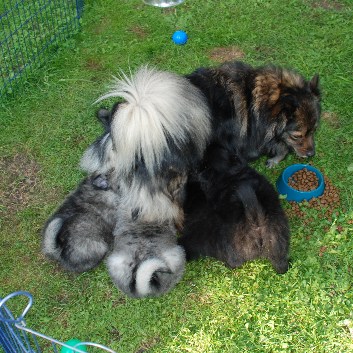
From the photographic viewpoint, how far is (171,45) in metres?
5.75

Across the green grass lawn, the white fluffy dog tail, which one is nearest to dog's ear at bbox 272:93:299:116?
the white fluffy dog tail

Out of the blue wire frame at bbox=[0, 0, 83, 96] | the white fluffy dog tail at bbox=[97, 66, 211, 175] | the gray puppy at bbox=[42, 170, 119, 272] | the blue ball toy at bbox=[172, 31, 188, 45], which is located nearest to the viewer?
the white fluffy dog tail at bbox=[97, 66, 211, 175]

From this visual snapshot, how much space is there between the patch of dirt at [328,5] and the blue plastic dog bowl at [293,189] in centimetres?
289

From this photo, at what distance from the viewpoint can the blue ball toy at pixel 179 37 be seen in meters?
5.73

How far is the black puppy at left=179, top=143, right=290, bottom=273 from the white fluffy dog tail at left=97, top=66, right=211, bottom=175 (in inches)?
12.3

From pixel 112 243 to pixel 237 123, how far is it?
146cm

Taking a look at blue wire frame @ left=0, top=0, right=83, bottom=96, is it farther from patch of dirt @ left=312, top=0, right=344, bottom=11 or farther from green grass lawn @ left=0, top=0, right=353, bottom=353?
patch of dirt @ left=312, top=0, right=344, bottom=11

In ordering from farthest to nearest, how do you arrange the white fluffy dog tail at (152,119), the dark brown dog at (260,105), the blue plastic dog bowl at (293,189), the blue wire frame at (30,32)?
1. the blue wire frame at (30,32)
2. the blue plastic dog bowl at (293,189)
3. the dark brown dog at (260,105)
4. the white fluffy dog tail at (152,119)

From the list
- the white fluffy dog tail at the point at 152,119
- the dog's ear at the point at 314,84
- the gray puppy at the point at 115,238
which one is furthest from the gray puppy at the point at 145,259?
the dog's ear at the point at 314,84

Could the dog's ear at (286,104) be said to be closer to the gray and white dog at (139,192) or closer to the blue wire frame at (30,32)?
the gray and white dog at (139,192)

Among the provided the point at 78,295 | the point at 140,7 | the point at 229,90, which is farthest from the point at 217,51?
the point at 78,295

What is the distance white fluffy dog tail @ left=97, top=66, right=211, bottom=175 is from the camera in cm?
332

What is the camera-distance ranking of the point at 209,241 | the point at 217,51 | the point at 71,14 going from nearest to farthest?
the point at 209,241
the point at 217,51
the point at 71,14

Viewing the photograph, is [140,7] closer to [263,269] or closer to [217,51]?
[217,51]
